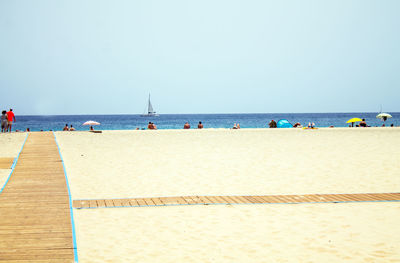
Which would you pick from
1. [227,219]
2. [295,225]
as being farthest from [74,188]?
[295,225]

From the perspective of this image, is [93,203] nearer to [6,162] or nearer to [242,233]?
[242,233]

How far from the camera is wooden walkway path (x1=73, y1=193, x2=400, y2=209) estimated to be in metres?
7.89

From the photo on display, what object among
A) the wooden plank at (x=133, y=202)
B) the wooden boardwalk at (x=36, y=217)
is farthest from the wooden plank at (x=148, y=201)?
the wooden boardwalk at (x=36, y=217)

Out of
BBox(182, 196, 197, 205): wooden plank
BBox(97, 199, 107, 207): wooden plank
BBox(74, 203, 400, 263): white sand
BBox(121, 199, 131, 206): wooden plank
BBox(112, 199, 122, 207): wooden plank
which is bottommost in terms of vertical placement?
BBox(74, 203, 400, 263): white sand

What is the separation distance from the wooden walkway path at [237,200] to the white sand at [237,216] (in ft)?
1.06

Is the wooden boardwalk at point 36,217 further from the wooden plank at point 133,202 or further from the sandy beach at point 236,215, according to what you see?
the wooden plank at point 133,202

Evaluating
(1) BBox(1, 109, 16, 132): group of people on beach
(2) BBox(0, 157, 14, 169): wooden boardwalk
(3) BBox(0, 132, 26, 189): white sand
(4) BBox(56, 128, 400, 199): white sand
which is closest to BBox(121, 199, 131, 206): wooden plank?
(4) BBox(56, 128, 400, 199): white sand

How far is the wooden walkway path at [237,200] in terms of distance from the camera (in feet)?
25.9

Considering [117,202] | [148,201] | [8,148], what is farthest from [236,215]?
[8,148]

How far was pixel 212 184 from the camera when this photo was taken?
10.0m

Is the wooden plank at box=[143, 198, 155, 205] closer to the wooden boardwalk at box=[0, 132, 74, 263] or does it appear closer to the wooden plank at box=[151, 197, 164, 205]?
the wooden plank at box=[151, 197, 164, 205]

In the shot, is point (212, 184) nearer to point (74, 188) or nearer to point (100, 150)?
point (74, 188)

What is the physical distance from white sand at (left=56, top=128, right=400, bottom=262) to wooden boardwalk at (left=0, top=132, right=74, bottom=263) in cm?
31

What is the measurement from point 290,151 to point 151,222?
11.3 meters
